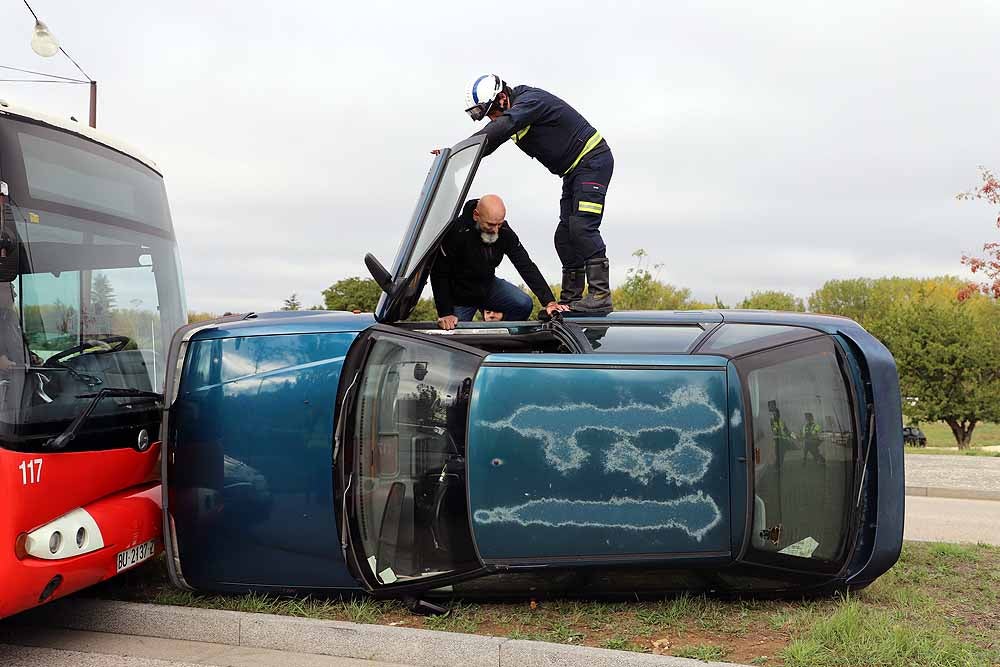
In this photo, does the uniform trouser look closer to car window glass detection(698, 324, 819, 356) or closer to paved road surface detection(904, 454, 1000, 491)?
car window glass detection(698, 324, 819, 356)

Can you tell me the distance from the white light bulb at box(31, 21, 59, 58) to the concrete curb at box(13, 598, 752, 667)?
31.4 feet

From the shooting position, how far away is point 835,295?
6550 cm

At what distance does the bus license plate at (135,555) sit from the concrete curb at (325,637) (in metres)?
0.26

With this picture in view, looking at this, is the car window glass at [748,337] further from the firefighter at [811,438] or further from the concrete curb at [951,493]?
the concrete curb at [951,493]

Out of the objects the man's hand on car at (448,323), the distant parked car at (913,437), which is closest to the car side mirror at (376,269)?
the man's hand on car at (448,323)

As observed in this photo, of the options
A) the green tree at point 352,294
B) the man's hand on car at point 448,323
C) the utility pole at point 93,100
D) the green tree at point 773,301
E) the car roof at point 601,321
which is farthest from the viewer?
the green tree at point 773,301

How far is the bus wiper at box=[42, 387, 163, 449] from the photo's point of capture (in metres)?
4.28

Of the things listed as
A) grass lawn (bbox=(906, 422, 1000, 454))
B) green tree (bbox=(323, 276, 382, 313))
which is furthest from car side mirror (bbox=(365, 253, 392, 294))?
grass lawn (bbox=(906, 422, 1000, 454))

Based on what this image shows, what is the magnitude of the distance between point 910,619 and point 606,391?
193 centimetres

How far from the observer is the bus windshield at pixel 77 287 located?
4328 mm

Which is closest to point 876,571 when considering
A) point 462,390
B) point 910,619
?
point 910,619

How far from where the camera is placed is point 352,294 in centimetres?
2711

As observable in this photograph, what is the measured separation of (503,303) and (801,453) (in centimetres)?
244

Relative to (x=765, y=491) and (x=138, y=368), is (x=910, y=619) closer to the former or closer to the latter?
(x=765, y=491)
